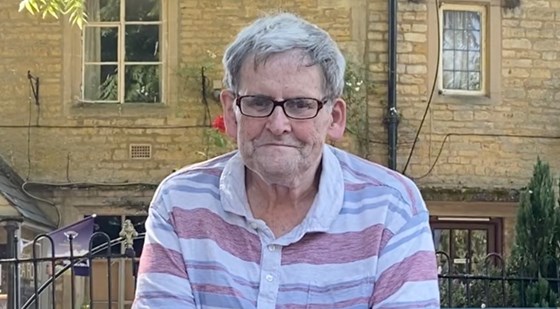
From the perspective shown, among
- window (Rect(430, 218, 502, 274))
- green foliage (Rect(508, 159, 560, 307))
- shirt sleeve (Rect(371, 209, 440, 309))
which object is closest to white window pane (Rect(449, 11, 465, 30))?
window (Rect(430, 218, 502, 274))

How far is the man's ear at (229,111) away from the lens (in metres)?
2.26

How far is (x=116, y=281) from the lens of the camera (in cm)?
1048

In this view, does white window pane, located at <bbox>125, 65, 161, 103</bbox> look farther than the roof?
Yes

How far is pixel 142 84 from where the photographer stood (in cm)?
1102

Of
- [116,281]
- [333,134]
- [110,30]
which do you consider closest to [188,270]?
[333,134]

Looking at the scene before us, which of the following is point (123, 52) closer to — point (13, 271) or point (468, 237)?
point (468, 237)

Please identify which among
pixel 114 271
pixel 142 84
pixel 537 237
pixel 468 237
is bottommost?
pixel 114 271

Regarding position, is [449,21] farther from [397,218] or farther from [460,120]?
[397,218]

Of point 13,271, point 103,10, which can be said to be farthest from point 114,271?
point 13,271

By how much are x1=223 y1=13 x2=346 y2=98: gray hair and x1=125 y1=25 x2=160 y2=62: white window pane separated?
8906 mm

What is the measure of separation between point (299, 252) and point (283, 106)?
1.10 feet

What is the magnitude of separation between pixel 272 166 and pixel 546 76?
9.50 m

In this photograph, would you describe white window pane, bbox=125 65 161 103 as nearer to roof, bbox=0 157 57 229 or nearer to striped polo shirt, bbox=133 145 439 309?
roof, bbox=0 157 57 229

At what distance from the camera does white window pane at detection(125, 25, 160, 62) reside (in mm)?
11031
